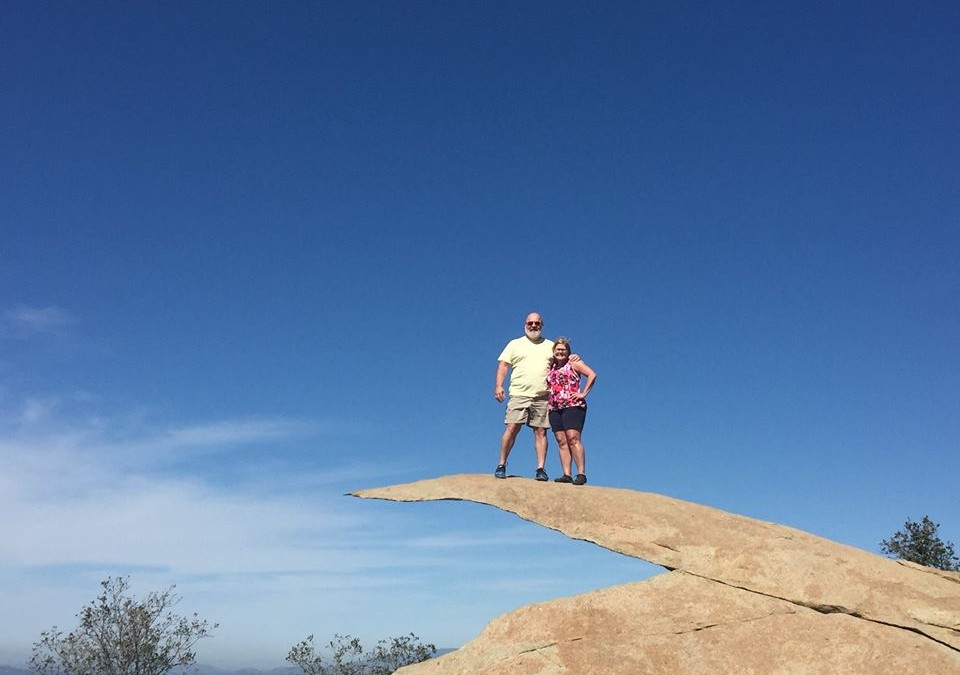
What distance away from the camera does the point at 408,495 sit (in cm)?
1304

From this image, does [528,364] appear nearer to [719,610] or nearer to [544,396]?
[544,396]

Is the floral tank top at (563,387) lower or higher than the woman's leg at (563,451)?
higher

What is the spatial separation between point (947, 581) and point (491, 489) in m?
6.95

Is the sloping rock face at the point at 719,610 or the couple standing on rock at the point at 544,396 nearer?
the sloping rock face at the point at 719,610

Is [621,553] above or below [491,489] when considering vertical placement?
below

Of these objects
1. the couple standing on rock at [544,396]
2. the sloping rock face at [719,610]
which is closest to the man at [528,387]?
the couple standing on rock at [544,396]

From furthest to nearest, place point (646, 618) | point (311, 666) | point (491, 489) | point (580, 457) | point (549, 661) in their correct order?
point (311, 666), point (580, 457), point (491, 489), point (646, 618), point (549, 661)

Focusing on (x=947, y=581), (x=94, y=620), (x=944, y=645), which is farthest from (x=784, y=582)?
(x=94, y=620)

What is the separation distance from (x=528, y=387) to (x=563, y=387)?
2.08 ft

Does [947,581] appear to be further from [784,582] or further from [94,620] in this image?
[94,620]

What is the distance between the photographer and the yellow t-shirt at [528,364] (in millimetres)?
14242

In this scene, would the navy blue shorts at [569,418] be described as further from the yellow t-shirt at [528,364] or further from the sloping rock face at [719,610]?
the sloping rock face at [719,610]

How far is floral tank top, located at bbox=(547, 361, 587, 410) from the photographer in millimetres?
14141

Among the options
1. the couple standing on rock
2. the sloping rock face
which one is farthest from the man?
the sloping rock face
